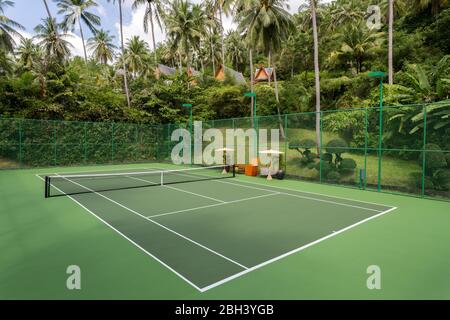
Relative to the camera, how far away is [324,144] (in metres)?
12.5

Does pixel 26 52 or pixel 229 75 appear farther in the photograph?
pixel 26 52

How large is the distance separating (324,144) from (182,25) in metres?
22.2

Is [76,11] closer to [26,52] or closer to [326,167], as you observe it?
[26,52]

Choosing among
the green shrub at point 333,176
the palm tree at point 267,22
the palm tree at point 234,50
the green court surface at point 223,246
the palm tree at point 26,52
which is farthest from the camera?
the palm tree at point 234,50

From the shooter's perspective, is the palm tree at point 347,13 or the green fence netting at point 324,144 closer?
the green fence netting at point 324,144

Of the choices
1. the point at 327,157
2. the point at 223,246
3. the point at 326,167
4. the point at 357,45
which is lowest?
the point at 223,246

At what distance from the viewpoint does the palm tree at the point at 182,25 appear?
29.0 metres

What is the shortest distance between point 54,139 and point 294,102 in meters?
18.1

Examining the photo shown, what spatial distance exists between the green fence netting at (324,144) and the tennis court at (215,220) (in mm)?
2448

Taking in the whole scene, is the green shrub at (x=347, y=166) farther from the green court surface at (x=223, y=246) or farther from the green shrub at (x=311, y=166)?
the green court surface at (x=223, y=246)

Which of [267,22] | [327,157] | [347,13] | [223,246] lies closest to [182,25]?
[267,22]

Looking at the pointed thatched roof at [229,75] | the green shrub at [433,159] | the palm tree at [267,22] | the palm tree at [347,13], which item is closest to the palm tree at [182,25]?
the pointed thatched roof at [229,75]

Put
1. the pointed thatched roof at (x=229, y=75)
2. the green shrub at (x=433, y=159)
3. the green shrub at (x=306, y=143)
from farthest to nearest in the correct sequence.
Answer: the pointed thatched roof at (x=229, y=75)
the green shrub at (x=306, y=143)
the green shrub at (x=433, y=159)

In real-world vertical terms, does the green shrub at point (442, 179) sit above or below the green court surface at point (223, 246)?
above
